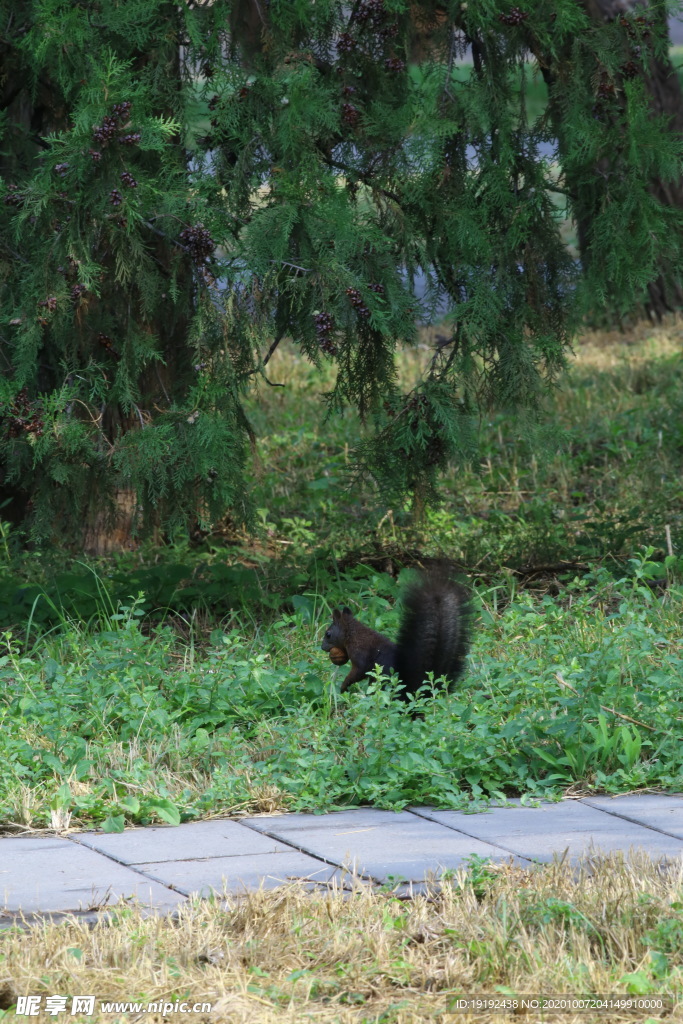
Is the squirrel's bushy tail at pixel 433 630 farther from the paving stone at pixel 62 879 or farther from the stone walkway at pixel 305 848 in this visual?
the paving stone at pixel 62 879

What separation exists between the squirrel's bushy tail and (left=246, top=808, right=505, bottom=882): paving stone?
2.55 feet

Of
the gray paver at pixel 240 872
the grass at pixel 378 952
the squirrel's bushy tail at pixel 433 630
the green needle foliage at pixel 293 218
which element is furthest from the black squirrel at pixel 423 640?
the grass at pixel 378 952

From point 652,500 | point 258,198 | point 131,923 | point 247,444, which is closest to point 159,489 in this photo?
point 247,444

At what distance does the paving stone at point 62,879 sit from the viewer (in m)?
3.38

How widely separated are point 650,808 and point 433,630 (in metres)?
1.08

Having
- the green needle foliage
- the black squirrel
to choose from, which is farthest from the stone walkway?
the green needle foliage

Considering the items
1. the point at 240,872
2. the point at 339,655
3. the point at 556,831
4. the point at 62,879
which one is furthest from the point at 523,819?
the point at 62,879

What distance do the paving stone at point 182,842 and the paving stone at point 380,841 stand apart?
0.27 feet

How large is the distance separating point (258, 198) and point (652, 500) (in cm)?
378

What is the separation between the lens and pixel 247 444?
256 inches

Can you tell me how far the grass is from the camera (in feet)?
9.57

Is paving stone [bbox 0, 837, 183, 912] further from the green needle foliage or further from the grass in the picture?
the green needle foliage

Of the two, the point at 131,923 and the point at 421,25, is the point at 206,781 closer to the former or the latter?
the point at 131,923

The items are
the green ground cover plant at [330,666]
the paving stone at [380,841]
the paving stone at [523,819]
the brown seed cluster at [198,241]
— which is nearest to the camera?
the paving stone at [380,841]
